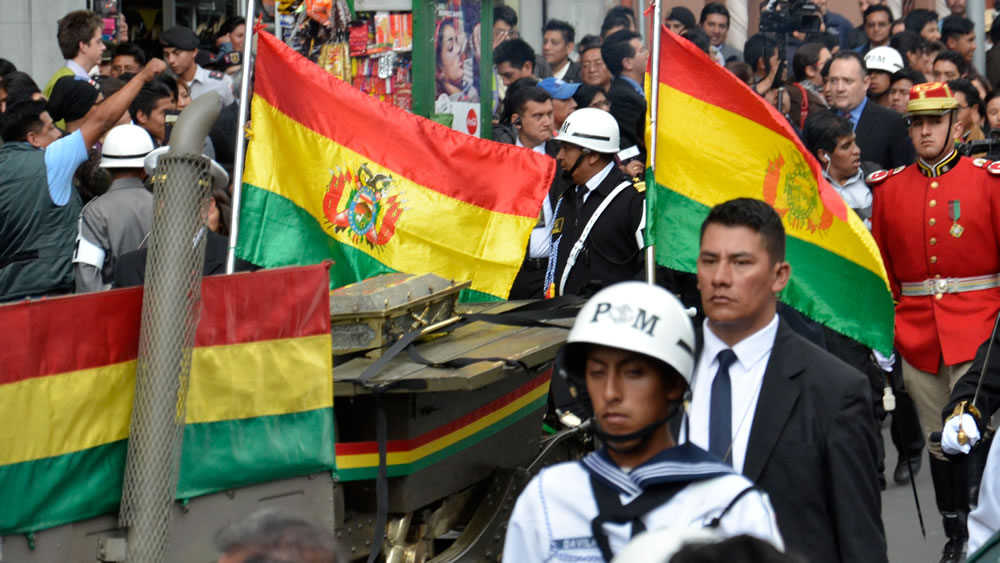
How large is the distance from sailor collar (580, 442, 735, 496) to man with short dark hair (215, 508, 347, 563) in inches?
32.1

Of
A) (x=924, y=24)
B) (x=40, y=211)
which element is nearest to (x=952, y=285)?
(x=40, y=211)

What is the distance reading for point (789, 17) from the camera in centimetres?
1522

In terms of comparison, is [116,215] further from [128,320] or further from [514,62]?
[514,62]

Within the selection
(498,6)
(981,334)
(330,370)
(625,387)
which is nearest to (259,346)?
(330,370)

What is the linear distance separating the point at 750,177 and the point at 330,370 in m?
2.52

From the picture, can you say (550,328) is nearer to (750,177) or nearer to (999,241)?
(750,177)

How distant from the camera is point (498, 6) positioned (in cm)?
1700

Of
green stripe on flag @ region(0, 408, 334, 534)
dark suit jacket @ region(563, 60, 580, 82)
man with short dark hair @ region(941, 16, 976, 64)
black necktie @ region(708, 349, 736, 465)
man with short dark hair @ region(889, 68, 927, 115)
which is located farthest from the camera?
man with short dark hair @ region(941, 16, 976, 64)

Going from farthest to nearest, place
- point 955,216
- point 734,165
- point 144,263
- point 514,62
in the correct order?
1. point 514,62
2. point 955,216
3. point 734,165
4. point 144,263

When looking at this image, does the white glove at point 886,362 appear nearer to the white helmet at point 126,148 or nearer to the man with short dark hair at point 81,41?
the white helmet at point 126,148

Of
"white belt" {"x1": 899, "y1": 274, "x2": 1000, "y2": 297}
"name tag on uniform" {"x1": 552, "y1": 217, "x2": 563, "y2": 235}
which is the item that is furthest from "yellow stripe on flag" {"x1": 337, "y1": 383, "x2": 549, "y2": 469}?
"white belt" {"x1": 899, "y1": 274, "x2": 1000, "y2": 297}

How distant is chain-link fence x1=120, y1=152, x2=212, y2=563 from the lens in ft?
15.0

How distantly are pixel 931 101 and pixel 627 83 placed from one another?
5165 millimetres

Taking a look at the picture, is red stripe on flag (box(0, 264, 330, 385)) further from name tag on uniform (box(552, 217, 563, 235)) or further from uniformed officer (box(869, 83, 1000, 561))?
uniformed officer (box(869, 83, 1000, 561))
